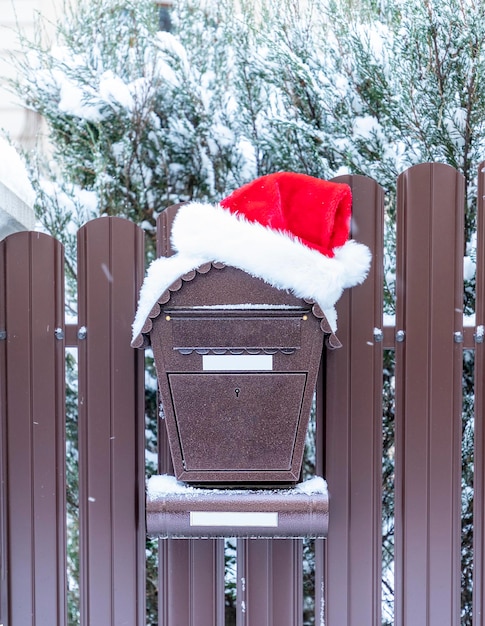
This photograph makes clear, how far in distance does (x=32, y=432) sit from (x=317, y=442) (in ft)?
2.90

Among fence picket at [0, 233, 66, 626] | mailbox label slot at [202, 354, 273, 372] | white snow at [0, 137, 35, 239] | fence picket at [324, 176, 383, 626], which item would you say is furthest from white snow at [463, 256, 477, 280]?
white snow at [0, 137, 35, 239]

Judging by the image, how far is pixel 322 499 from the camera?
1451 millimetres

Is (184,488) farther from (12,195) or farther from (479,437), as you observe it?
(12,195)

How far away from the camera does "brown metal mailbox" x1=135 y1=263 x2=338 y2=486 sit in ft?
4.55

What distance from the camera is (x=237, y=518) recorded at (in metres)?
1.44

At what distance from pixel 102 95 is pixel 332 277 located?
1.37 m

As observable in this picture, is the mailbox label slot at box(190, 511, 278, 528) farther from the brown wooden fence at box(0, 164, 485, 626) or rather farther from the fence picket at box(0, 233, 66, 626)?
the fence picket at box(0, 233, 66, 626)

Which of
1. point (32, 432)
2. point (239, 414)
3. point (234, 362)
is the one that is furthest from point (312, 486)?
point (32, 432)

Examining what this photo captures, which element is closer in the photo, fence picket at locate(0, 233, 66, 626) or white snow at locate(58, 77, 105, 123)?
fence picket at locate(0, 233, 66, 626)

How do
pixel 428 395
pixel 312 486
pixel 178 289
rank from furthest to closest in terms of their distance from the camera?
pixel 428 395 → pixel 312 486 → pixel 178 289

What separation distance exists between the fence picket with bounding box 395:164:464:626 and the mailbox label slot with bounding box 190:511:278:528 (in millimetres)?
456

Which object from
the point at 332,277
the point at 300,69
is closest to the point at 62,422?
the point at 332,277

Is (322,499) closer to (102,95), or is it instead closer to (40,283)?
(40,283)

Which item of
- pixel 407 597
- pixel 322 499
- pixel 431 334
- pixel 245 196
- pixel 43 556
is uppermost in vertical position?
pixel 245 196
